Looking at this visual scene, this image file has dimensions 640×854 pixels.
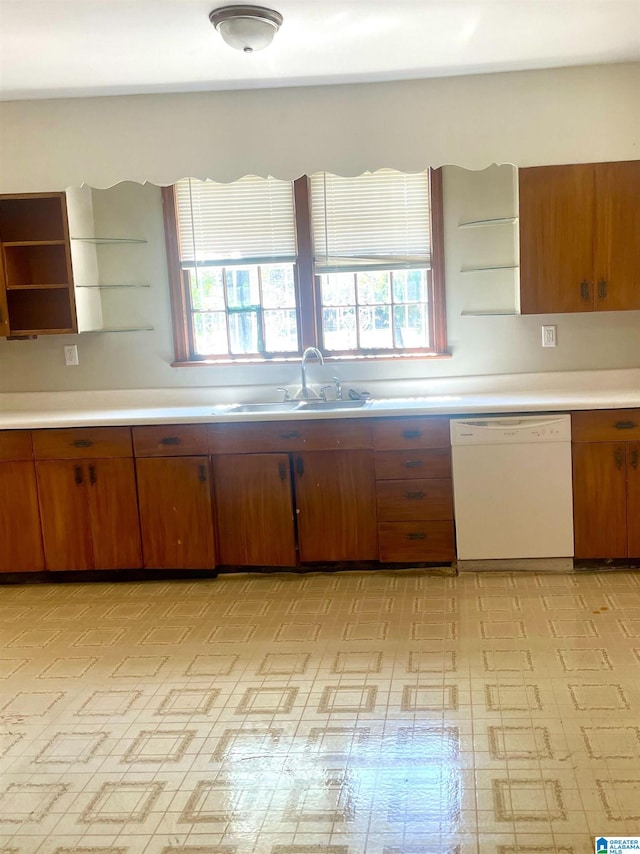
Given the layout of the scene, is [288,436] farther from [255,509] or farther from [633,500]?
[633,500]

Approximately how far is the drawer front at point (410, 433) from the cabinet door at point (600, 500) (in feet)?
2.11

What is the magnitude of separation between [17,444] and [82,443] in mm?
344

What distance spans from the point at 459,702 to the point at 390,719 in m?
0.27

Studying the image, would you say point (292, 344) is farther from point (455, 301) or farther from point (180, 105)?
point (180, 105)

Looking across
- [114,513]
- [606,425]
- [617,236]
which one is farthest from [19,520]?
[617,236]

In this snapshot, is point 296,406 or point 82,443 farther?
point 296,406

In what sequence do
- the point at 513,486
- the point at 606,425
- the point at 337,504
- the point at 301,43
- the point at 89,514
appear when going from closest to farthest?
the point at 301,43 < the point at 606,425 < the point at 513,486 < the point at 337,504 < the point at 89,514

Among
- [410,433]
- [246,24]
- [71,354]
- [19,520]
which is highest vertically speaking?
[246,24]

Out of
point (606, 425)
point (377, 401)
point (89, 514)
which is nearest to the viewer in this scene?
point (606, 425)

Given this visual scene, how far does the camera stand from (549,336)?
4453mm

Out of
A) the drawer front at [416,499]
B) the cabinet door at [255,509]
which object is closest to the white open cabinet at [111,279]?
the cabinet door at [255,509]

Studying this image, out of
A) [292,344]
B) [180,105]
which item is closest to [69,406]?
[292,344]

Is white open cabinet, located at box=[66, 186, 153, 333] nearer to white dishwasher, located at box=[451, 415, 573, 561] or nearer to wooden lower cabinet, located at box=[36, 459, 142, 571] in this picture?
wooden lower cabinet, located at box=[36, 459, 142, 571]

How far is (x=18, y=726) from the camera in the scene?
2.88m
